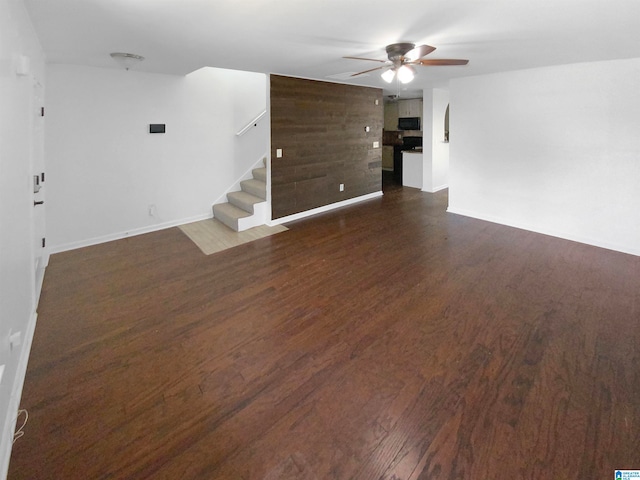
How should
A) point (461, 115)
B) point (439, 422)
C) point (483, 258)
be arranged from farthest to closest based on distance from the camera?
point (461, 115) < point (483, 258) < point (439, 422)

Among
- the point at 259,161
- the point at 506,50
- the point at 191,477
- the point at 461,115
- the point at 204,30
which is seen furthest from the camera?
the point at 259,161

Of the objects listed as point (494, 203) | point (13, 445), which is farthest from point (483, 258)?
point (13, 445)

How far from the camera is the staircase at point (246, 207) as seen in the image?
5383 mm

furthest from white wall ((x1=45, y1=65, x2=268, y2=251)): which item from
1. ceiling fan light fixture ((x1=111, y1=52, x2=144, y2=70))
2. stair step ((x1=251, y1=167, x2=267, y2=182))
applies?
ceiling fan light fixture ((x1=111, y1=52, x2=144, y2=70))

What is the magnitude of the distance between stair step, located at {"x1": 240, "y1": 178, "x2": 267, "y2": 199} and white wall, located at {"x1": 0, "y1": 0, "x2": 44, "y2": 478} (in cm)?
318

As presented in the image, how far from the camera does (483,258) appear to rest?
419cm

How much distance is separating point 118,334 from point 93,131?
322 cm

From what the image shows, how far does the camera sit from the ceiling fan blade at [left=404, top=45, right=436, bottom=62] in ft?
9.71

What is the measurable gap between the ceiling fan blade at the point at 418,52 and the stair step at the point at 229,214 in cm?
325

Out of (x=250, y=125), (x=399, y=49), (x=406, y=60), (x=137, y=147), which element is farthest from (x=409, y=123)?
(x=137, y=147)

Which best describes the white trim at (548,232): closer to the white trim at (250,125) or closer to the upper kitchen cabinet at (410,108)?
the white trim at (250,125)

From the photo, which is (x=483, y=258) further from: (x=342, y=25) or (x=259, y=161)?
(x=259, y=161)

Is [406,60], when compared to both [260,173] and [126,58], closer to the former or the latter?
[126,58]

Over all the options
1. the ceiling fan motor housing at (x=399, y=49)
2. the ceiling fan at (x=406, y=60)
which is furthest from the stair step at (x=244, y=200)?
the ceiling fan motor housing at (x=399, y=49)
